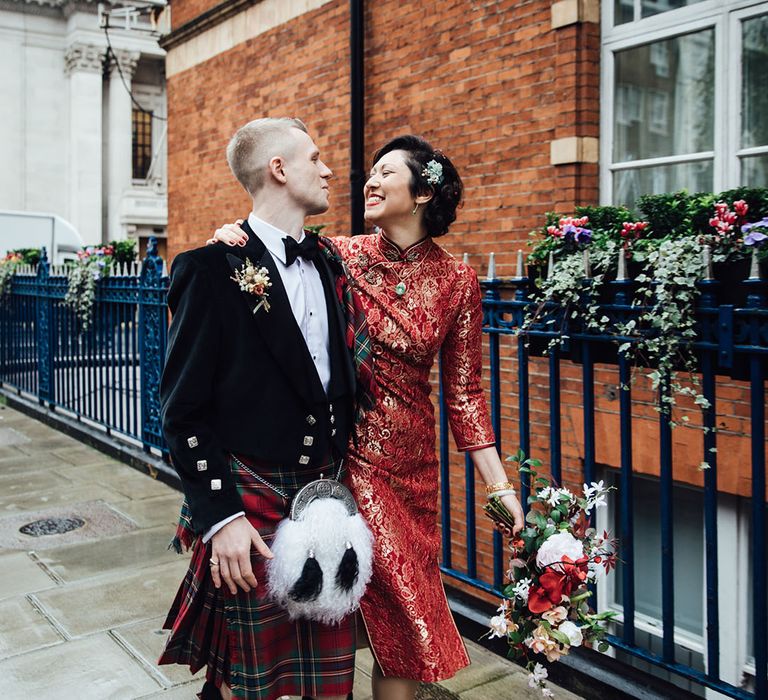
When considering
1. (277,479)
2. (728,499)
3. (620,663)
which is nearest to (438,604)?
(277,479)

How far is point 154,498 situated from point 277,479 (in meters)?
4.43

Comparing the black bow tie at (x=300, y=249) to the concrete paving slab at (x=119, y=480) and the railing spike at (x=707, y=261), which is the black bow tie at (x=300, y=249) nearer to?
the railing spike at (x=707, y=261)

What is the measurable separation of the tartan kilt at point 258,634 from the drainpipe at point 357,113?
240 inches

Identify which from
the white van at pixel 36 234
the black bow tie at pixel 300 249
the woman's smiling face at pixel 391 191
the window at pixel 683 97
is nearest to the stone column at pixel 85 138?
the white van at pixel 36 234

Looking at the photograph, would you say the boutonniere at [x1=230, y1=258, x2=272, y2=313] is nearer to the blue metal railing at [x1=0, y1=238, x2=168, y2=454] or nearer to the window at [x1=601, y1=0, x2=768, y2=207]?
the window at [x1=601, y1=0, x2=768, y2=207]

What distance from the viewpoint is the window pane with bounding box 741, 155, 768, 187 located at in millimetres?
5578

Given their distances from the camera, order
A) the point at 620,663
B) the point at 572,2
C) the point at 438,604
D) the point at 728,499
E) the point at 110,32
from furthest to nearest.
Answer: the point at 110,32 < the point at 572,2 < the point at 728,499 < the point at 620,663 < the point at 438,604

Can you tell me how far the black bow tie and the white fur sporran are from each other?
667 mm

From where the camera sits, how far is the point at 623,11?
6.40 meters

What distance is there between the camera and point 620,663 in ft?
11.3

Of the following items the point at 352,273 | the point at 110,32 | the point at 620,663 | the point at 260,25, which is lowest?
Answer: the point at 620,663

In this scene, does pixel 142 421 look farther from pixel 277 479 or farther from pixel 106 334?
pixel 277 479

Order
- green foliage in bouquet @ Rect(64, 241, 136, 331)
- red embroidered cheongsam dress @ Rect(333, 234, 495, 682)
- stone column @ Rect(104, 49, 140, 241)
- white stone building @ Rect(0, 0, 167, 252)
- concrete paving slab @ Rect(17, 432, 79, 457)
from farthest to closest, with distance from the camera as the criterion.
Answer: stone column @ Rect(104, 49, 140, 241) → white stone building @ Rect(0, 0, 167, 252) → concrete paving slab @ Rect(17, 432, 79, 457) → green foliage in bouquet @ Rect(64, 241, 136, 331) → red embroidered cheongsam dress @ Rect(333, 234, 495, 682)

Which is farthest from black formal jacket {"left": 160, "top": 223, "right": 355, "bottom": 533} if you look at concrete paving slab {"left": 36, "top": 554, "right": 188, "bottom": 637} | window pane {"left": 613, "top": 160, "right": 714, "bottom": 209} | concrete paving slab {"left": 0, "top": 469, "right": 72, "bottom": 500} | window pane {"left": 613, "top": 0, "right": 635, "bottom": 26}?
concrete paving slab {"left": 0, "top": 469, "right": 72, "bottom": 500}
